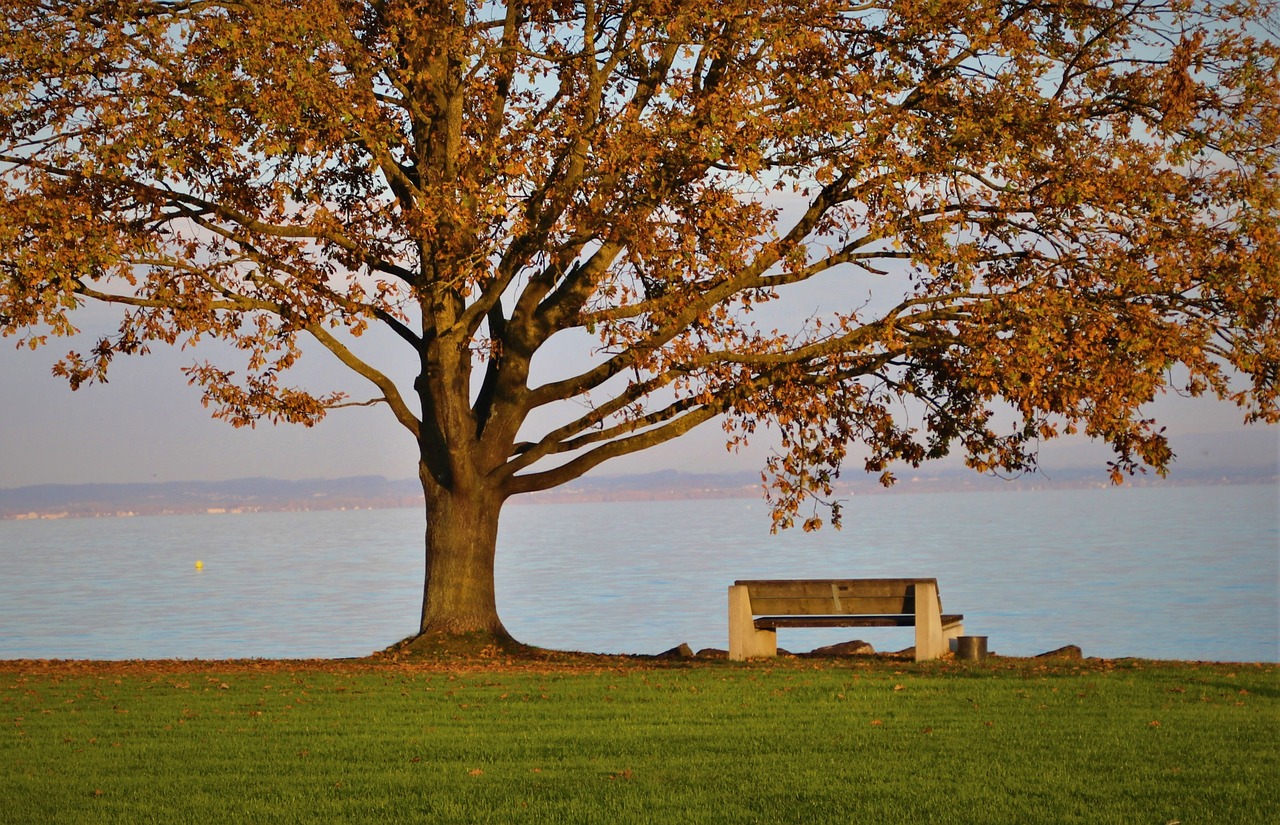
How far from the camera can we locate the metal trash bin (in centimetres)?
1574

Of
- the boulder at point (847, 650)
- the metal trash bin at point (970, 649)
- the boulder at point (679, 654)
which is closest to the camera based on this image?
the metal trash bin at point (970, 649)

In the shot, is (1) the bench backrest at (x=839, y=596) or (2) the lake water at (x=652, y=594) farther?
(2) the lake water at (x=652, y=594)

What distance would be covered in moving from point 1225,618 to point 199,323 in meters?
33.2

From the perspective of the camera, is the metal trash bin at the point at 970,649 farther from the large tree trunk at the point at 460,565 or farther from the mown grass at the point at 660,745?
the large tree trunk at the point at 460,565

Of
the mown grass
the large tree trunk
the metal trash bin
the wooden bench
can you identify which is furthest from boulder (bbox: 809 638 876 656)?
the large tree trunk

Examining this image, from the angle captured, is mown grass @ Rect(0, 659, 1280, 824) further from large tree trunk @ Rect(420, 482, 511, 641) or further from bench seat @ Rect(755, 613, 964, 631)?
large tree trunk @ Rect(420, 482, 511, 641)

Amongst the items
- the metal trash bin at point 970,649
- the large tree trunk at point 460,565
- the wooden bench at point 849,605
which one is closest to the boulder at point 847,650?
the metal trash bin at point 970,649

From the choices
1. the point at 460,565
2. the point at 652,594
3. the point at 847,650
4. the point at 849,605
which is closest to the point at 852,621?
the point at 849,605

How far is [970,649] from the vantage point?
15742 millimetres

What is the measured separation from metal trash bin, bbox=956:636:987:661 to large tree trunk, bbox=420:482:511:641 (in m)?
5.99

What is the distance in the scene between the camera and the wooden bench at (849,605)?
15.4 m

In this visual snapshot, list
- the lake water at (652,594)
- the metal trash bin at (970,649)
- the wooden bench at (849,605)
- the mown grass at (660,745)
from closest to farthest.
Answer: the mown grass at (660,745) → the wooden bench at (849,605) → the metal trash bin at (970,649) → the lake water at (652,594)

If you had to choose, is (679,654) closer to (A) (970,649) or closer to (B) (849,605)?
(B) (849,605)

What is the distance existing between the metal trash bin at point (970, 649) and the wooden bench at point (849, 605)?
0.60 feet
